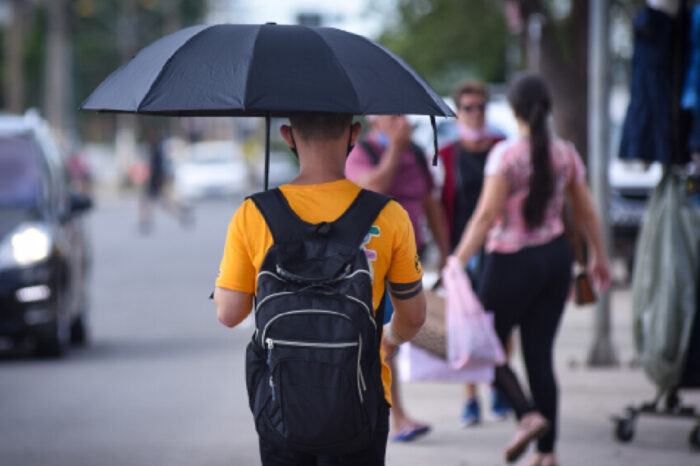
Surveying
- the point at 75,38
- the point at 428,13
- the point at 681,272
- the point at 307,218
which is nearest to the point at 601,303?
the point at 681,272

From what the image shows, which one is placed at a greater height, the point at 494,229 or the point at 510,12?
the point at 510,12

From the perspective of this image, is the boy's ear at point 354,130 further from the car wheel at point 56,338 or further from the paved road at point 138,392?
the car wheel at point 56,338

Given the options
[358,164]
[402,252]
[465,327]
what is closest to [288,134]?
[402,252]

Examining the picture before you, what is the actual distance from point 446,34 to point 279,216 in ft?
72.2

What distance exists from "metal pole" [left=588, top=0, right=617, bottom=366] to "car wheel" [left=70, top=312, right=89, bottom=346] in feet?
14.7

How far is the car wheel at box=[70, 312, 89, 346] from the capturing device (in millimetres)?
11375

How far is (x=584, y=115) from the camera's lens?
16.4 meters

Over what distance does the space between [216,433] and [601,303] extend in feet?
10.9

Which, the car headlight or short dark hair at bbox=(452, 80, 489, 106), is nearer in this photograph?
short dark hair at bbox=(452, 80, 489, 106)

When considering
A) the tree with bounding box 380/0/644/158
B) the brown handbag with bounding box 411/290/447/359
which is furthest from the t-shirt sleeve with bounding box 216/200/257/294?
the tree with bounding box 380/0/644/158

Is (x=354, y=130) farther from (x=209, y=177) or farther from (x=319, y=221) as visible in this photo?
(x=209, y=177)

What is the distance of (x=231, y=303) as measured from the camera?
11.8ft

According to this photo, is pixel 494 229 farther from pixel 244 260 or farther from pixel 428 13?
pixel 428 13

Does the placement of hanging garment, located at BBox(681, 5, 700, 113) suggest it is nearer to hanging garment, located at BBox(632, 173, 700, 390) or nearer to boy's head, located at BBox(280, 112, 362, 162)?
hanging garment, located at BBox(632, 173, 700, 390)
